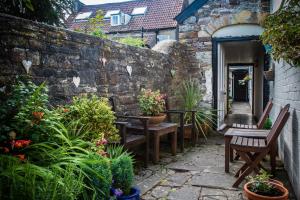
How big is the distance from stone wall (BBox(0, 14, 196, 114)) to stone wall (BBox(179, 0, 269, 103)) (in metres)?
1.28

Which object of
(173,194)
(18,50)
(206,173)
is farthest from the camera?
(206,173)

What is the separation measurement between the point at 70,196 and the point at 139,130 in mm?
2448

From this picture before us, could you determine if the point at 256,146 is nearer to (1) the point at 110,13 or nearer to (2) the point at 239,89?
(1) the point at 110,13

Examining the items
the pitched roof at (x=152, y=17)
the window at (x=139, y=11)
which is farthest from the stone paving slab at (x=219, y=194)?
the window at (x=139, y=11)

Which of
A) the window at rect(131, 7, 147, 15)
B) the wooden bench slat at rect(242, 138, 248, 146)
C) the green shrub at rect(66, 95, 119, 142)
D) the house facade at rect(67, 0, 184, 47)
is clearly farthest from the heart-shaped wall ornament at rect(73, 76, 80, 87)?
the window at rect(131, 7, 147, 15)

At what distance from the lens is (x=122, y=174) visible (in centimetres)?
257

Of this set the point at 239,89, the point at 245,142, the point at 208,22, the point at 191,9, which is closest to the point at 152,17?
the point at 191,9

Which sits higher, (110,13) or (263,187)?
(110,13)

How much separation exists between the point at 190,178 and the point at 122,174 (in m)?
1.28

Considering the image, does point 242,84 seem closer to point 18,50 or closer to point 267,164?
point 267,164

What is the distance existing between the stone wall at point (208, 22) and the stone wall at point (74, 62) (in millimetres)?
1275

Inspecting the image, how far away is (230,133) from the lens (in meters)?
3.87

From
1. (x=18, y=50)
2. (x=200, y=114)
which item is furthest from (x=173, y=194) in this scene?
(x=200, y=114)

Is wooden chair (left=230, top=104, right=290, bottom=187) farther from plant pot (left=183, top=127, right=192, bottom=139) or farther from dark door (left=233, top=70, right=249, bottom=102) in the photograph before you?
dark door (left=233, top=70, right=249, bottom=102)
